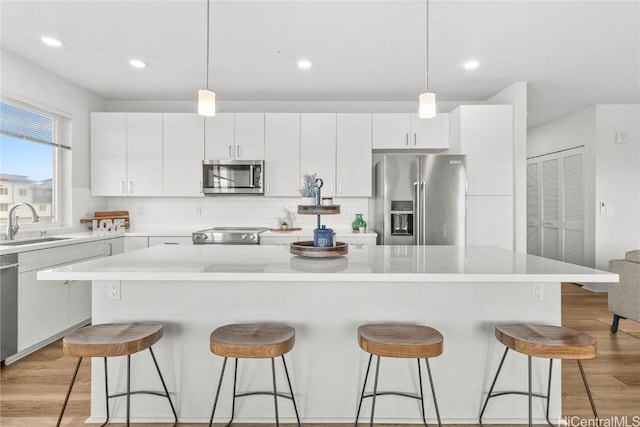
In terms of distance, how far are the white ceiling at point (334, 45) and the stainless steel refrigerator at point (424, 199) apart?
0.89 meters

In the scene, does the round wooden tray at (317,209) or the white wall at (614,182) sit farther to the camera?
the white wall at (614,182)

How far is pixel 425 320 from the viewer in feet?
6.75

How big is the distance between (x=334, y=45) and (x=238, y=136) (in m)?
1.78

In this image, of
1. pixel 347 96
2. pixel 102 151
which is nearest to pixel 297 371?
pixel 347 96

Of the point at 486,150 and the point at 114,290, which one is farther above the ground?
the point at 486,150

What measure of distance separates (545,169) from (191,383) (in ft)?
21.6

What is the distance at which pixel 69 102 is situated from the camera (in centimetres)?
408

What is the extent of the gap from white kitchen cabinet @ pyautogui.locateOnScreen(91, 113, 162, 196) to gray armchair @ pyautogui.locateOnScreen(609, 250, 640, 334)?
4.91 m

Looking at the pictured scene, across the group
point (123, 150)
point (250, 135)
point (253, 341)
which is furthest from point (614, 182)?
point (123, 150)

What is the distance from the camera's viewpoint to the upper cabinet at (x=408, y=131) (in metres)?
4.50

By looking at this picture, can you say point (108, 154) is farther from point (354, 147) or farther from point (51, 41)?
point (354, 147)

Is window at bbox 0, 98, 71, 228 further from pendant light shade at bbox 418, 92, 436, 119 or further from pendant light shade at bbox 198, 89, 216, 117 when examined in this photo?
pendant light shade at bbox 418, 92, 436, 119

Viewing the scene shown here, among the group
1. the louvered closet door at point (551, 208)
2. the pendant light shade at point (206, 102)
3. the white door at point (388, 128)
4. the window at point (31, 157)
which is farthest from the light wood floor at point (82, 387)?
the louvered closet door at point (551, 208)

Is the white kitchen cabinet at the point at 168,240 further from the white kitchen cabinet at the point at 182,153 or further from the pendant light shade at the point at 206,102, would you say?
the pendant light shade at the point at 206,102
